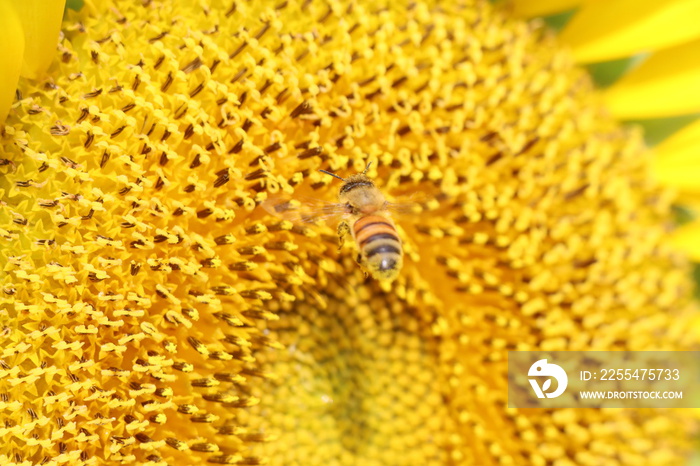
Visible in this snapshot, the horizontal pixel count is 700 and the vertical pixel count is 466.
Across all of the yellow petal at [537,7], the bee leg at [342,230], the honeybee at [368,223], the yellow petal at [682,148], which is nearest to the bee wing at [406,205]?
the honeybee at [368,223]

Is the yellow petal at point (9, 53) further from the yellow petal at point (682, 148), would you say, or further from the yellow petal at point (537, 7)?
the yellow petal at point (682, 148)

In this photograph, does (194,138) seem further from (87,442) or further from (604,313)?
(604,313)

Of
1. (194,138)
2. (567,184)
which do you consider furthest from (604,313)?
(194,138)

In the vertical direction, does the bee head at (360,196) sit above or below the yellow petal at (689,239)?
below

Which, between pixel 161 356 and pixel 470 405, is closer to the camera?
pixel 161 356

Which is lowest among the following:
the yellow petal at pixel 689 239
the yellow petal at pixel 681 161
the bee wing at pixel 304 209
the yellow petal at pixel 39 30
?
the bee wing at pixel 304 209

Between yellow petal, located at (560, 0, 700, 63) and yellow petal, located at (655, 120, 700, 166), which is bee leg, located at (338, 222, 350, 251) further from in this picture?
yellow petal, located at (655, 120, 700, 166)

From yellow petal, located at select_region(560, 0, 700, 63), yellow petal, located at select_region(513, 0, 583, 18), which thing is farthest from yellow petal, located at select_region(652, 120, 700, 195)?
yellow petal, located at select_region(513, 0, 583, 18)

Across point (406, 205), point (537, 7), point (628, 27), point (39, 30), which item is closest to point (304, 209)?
point (406, 205)
